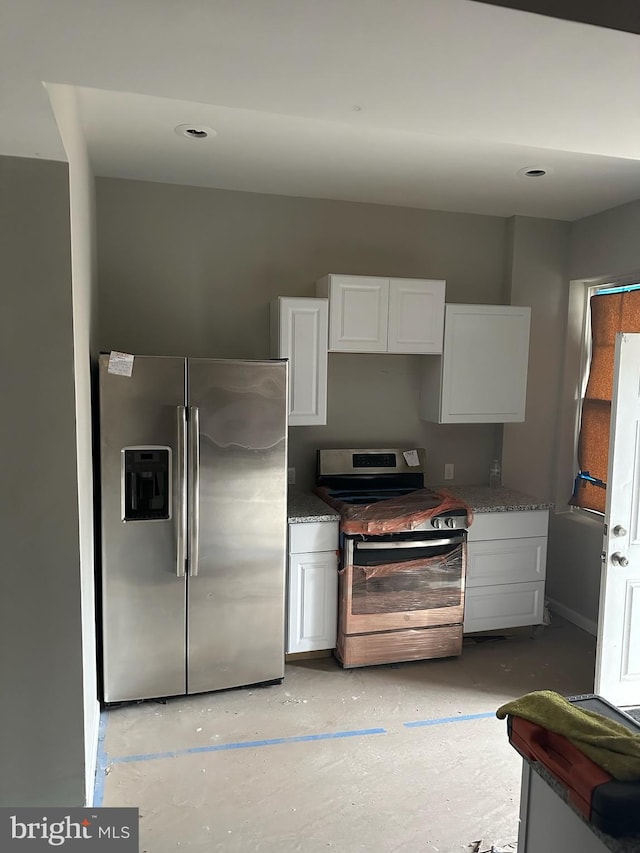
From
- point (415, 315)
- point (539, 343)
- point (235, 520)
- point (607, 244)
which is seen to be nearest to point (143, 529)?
point (235, 520)

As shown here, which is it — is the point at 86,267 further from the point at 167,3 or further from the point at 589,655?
the point at 589,655

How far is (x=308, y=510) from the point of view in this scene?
3.42m

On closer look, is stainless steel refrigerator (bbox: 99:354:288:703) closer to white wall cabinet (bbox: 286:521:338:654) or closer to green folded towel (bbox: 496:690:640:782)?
white wall cabinet (bbox: 286:521:338:654)

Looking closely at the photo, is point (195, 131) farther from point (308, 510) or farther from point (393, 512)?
point (393, 512)

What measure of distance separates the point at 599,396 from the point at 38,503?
11.1 ft

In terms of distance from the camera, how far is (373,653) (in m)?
3.39

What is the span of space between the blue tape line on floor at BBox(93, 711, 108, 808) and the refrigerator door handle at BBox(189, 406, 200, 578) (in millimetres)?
790

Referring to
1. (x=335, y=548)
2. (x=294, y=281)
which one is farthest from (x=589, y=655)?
(x=294, y=281)

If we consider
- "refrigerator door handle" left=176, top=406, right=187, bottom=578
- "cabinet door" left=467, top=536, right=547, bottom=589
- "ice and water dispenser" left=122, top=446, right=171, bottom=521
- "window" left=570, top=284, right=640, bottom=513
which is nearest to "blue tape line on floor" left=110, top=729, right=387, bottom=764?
"refrigerator door handle" left=176, top=406, right=187, bottom=578

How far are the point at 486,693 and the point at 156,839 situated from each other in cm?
177

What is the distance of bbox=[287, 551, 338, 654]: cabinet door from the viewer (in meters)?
3.35

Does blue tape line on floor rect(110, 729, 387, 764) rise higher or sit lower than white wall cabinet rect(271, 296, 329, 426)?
lower

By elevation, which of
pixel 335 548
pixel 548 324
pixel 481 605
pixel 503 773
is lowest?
pixel 503 773

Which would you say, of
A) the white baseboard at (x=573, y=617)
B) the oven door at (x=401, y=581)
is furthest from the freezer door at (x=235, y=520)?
the white baseboard at (x=573, y=617)
